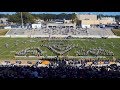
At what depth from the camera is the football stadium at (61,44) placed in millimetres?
6609

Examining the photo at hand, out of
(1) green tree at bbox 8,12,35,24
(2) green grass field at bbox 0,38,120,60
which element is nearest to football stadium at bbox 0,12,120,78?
(2) green grass field at bbox 0,38,120,60

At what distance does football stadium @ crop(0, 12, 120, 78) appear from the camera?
6.61m

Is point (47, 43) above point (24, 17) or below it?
below

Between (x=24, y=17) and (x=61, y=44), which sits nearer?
(x=24, y=17)

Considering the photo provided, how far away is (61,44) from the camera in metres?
7.75

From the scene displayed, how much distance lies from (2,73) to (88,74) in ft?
4.82

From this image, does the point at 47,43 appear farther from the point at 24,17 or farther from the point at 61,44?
the point at 24,17

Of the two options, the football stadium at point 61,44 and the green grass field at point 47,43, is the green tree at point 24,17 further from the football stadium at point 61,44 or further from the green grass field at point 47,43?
the green grass field at point 47,43

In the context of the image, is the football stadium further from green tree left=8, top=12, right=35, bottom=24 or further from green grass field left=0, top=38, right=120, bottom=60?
green tree left=8, top=12, right=35, bottom=24

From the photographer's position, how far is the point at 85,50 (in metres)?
8.11

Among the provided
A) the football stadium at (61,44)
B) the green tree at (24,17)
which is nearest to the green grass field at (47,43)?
the football stadium at (61,44)

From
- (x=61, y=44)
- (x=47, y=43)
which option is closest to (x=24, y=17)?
(x=47, y=43)

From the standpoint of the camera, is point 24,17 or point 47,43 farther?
point 47,43
